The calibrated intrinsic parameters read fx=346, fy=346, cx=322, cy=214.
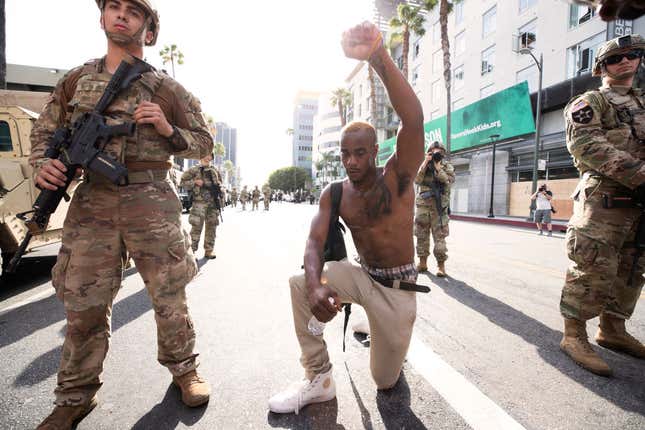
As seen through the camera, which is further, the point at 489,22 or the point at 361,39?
the point at 489,22

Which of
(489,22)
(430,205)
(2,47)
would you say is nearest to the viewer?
(430,205)

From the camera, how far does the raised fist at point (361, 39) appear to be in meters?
1.66

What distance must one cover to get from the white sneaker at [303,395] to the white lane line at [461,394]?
63 cm

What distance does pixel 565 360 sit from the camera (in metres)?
2.37

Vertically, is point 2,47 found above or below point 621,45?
above

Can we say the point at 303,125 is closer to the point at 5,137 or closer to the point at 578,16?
the point at 578,16

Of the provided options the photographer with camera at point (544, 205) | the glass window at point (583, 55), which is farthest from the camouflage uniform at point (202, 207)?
the glass window at point (583, 55)

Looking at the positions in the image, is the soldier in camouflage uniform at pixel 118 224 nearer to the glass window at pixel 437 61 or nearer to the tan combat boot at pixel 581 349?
the tan combat boot at pixel 581 349

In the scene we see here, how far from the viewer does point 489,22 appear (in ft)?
74.9

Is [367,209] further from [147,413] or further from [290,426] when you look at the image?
[147,413]

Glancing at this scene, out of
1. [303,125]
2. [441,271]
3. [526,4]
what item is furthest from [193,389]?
[303,125]

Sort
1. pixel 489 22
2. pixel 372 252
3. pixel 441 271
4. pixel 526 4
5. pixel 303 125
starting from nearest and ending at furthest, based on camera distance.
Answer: pixel 372 252
pixel 441 271
pixel 526 4
pixel 489 22
pixel 303 125

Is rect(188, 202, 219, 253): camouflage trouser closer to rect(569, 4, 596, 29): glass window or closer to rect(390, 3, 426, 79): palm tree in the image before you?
rect(569, 4, 596, 29): glass window

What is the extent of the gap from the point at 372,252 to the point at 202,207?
5.10m
